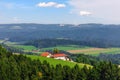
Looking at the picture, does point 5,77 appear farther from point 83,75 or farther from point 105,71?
point 105,71

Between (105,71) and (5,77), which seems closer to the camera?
(5,77)

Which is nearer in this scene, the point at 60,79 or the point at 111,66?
the point at 60,79

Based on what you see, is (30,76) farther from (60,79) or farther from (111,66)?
(111,66)

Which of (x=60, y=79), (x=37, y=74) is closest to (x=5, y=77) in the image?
(x=37, y=74)

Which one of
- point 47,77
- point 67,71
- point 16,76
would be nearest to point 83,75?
point 67,71

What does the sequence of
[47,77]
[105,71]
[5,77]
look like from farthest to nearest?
[105,71] < [47,77] < [5,77]

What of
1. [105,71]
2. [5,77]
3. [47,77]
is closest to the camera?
[5,77]
